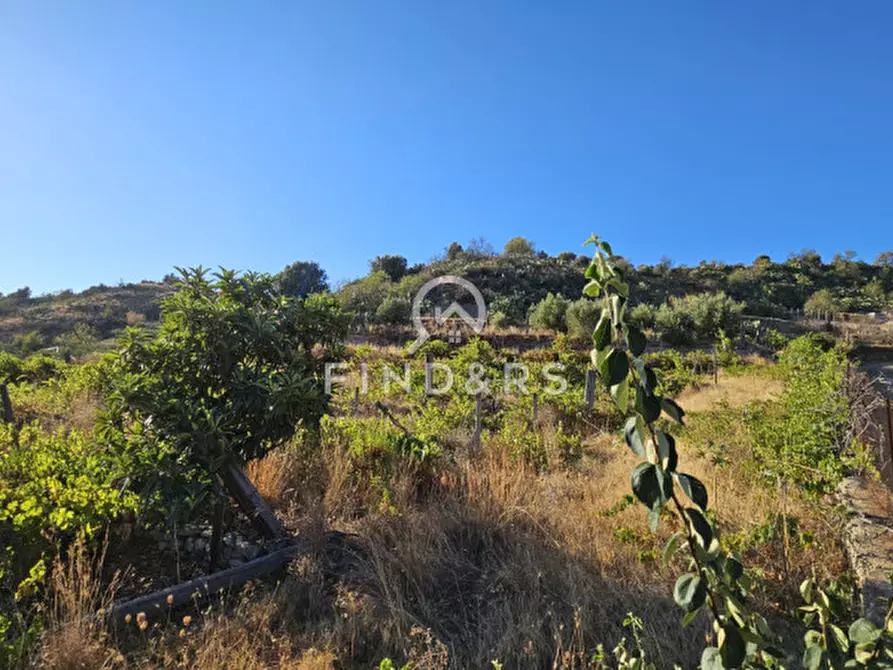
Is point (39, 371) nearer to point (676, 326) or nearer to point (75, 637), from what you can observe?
point (75, 637)

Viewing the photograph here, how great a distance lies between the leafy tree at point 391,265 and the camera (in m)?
40.7

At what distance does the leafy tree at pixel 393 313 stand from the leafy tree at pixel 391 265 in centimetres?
1683

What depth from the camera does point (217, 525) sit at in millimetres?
2885

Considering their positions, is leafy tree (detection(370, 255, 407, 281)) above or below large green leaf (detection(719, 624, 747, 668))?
above

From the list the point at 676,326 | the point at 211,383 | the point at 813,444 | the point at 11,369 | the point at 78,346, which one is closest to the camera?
the point at 211,383

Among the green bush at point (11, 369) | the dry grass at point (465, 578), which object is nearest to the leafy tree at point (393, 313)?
the green bush at point (11, 369)

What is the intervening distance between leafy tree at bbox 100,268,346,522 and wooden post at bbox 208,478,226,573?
0.16 meters

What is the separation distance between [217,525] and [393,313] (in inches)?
817

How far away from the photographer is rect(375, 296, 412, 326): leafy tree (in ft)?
76.5

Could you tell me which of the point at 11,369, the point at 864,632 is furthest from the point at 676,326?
the point at 11,369

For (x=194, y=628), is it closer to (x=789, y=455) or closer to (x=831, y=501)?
(x=831, y=501)

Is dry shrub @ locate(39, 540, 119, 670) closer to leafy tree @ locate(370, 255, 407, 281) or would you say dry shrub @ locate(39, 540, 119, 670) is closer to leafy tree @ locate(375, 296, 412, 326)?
leafy tree @ locate(375, 296, 412, 326)

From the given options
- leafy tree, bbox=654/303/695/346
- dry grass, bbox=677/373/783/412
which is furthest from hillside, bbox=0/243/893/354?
dry grass, bbox=677/373/783/412

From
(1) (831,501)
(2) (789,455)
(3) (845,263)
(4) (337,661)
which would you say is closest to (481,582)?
(4) (337,661)
